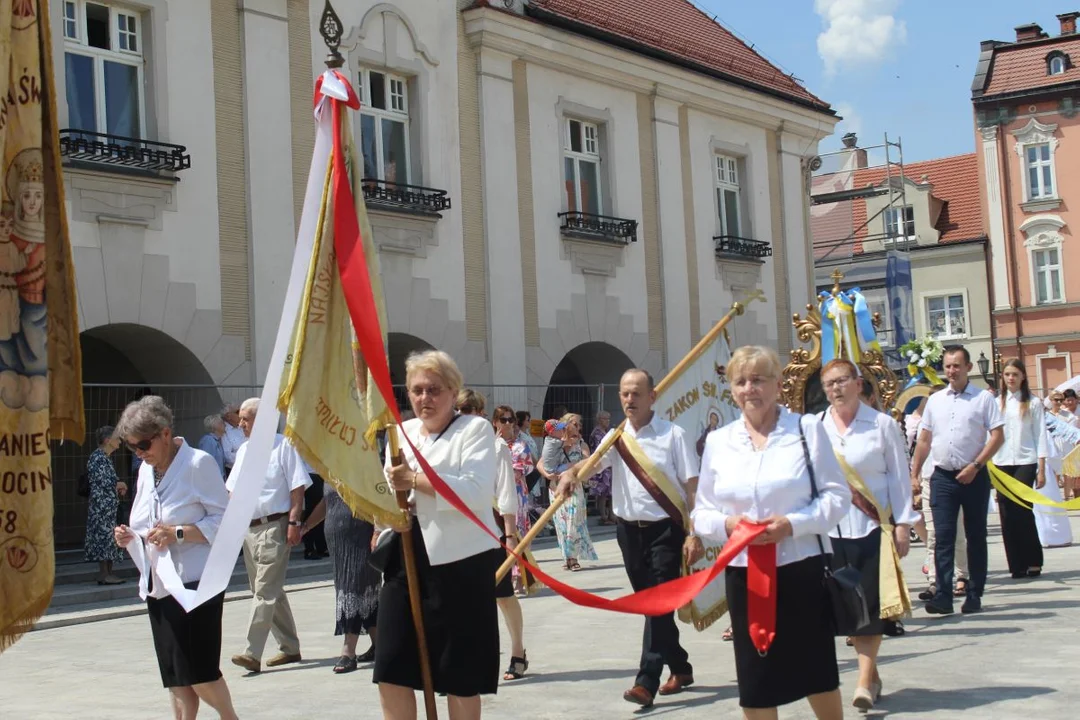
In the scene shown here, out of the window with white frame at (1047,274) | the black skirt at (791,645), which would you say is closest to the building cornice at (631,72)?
Answer: the black skirt at (791,645)

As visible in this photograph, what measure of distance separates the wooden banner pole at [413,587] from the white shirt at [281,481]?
412 cm

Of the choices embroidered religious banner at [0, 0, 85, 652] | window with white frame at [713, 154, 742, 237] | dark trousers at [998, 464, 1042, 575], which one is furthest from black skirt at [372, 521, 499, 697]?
window with white frame at [713, 154, 742, 237]

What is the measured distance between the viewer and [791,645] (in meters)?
5.76

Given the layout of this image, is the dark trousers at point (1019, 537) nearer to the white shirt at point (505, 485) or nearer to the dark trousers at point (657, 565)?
the dark trousers at point (657, 565)

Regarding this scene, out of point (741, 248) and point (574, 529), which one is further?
point (741, 248)

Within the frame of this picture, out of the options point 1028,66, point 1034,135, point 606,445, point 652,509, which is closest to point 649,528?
point 652,509

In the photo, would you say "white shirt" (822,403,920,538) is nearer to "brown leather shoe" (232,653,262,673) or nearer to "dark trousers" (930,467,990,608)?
"dark trousers" (930,467,990,608)

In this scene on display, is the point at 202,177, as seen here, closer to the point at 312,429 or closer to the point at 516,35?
the point at 516,35

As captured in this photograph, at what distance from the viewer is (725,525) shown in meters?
5.90

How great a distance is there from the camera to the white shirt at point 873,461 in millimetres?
8266

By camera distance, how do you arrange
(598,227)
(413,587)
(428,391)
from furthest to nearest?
1. (598,227)
2. (428,391)
3. (413,587)

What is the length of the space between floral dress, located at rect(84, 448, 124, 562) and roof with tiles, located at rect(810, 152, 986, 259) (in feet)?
126

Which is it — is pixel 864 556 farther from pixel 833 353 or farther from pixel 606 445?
pixel 833 353

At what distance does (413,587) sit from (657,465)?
2.76 metres
